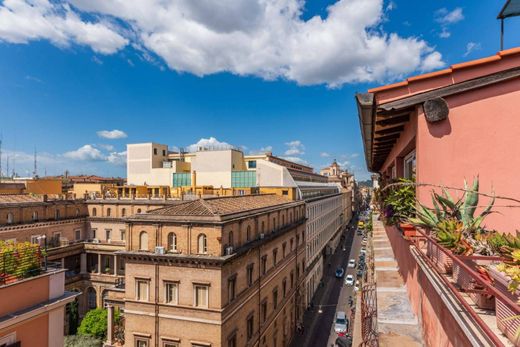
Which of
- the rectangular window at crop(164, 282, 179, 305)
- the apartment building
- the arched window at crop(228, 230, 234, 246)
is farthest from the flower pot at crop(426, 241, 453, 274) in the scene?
the rectangular window at crop(164, 282, 179, 305)

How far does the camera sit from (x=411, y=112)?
649 cm

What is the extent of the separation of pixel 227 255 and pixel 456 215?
1528cm

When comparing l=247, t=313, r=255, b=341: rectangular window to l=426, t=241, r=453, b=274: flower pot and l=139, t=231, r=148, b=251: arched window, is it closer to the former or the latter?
l=139, t=231, r=148, b=251: arched window

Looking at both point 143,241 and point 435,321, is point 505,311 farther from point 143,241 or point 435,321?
point 143,241

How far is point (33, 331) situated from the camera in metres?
8.04

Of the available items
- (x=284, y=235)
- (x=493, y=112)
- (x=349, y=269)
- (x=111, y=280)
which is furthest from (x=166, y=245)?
(x=349, y=269)

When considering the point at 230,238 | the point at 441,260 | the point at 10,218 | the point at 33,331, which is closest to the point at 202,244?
the point at 230,238

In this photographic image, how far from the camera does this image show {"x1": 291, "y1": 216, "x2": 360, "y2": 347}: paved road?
104ft

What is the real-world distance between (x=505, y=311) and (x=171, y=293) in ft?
61.8

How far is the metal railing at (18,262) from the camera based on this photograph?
7809 mm

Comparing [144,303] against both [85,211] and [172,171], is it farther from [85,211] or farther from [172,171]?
[172,171]

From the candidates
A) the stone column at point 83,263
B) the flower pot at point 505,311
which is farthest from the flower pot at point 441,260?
the stone column at point 83,263

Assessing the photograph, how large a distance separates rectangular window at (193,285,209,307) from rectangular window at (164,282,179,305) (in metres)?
1.29

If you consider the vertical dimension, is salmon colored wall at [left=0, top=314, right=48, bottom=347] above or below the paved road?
above
